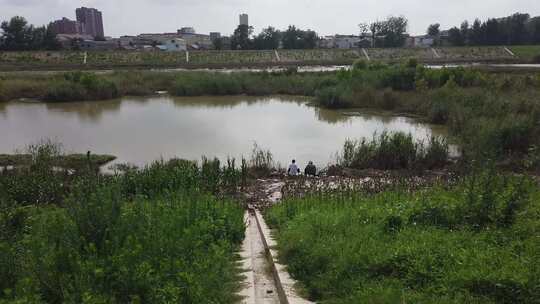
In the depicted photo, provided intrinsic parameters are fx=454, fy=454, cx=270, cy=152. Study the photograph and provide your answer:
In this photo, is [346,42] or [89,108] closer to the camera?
[89,108]

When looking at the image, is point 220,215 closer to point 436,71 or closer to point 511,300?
point 511,300

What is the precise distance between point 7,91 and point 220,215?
31.1 metres

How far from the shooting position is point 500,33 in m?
69.6

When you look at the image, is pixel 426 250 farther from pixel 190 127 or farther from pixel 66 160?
pixel 190 127

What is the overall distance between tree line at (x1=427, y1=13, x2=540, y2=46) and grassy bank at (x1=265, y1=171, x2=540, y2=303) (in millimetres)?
71841

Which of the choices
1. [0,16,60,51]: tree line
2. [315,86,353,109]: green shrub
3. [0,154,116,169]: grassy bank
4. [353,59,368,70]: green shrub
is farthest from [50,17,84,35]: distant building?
[0,154,116,169]: grassy bank

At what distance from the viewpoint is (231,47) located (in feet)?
230

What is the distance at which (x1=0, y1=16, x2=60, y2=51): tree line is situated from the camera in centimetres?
5984

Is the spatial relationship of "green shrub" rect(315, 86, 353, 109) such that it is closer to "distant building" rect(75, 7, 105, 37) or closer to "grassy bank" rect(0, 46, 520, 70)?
"grassy bank" rect(0, 46, 520, 70)

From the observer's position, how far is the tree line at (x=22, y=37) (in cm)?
5984

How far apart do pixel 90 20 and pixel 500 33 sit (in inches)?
5090

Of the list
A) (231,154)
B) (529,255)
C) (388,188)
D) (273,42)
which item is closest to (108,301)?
(529,255)

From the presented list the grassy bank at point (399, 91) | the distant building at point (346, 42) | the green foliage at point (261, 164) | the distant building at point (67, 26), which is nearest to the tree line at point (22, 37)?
the grassy bank at point (399, 91)

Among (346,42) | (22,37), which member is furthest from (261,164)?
(346,42)
